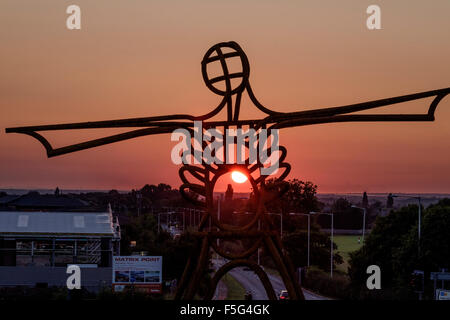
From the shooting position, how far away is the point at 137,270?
59625 mm

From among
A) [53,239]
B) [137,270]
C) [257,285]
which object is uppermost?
[53,239]

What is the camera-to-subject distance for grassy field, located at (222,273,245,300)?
65.1 m

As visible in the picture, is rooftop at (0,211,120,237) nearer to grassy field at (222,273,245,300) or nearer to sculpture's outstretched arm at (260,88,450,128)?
grassy field at (222,273,245,300)

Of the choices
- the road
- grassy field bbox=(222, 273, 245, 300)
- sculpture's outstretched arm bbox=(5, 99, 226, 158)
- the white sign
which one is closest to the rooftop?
the white sign

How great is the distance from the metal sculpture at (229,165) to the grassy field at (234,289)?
4968cm

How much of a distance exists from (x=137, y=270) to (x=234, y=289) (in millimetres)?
15323

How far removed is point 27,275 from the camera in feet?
198

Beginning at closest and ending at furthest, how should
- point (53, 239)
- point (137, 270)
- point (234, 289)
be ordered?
point (137, 270) → point (53, 239) → point (234, 289)

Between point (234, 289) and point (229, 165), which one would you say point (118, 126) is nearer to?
point (229, 165)

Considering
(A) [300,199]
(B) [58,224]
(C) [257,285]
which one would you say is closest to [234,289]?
(C) [257,285]

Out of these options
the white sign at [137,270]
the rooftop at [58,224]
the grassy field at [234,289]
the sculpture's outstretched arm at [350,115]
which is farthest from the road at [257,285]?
the sculpture's outstretched arm at [350,115]

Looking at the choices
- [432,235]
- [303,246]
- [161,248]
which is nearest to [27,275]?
[161,248]

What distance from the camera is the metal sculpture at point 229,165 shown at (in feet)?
39.8
